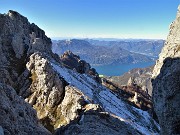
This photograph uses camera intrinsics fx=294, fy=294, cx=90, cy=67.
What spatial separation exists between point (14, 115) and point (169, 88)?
51.9 feet

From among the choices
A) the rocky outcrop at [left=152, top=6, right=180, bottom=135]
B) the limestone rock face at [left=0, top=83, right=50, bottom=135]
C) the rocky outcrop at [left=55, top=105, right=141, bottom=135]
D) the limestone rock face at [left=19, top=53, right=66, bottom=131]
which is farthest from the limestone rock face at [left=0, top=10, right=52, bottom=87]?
the rocky outcrop at [left=152, top=6, right=180, bottom=135]

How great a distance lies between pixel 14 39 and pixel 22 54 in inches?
197

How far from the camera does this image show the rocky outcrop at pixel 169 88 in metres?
21.5

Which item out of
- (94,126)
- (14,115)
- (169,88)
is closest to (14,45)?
(94,126)

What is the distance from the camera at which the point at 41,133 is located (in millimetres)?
31938

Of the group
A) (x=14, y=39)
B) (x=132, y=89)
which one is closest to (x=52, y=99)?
(x=14, y=39)

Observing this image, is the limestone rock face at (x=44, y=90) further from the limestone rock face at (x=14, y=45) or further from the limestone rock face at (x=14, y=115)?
the limestone rock face at (x=14, y=115)

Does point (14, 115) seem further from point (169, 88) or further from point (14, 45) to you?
point (14, 45)

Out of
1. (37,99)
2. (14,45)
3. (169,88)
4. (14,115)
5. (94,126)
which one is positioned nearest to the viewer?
(169,88)

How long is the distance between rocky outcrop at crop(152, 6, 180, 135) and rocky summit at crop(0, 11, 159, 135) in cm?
1275

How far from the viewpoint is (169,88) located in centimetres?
2200

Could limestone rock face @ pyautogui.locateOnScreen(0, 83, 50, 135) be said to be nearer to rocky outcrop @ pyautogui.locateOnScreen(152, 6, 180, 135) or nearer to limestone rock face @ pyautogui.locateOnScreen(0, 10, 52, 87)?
rocky outcrop @ pyautogui.locateOnScreen(152, 6, 180, 135)

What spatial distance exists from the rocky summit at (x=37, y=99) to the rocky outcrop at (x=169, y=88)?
12.7 meters

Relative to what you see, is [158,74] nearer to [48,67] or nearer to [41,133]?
[41,133]
